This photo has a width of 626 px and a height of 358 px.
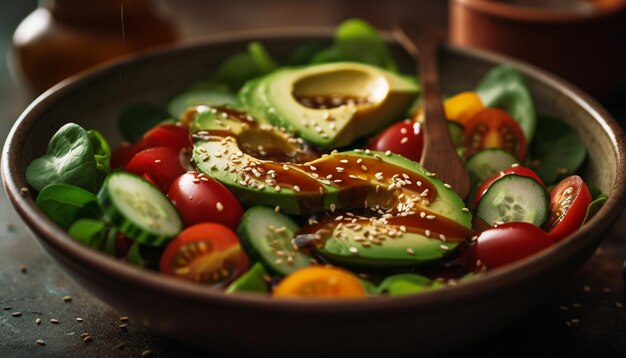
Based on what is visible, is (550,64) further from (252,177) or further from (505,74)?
(252,177)

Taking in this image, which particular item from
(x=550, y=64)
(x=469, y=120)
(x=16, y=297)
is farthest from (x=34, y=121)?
(x=550, y=64)

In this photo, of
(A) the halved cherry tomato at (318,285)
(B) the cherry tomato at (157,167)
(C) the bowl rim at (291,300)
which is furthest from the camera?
(B) the cherry tomato at (157,167)

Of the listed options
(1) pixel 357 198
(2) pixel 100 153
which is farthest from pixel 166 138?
(1) pixel 357 198

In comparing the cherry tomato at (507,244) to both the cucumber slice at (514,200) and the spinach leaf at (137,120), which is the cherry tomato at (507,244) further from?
the spinach leaf at (137,120)

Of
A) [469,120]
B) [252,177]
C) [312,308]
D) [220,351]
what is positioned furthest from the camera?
[469,120]

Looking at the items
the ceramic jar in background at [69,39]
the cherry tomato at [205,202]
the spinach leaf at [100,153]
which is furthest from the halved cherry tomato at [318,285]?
the ceramic jar in background at [69,39]

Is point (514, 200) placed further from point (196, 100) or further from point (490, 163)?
point (196, 100)

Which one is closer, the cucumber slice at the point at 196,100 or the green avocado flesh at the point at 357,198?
the green avocado flesh at the point at 357,198
